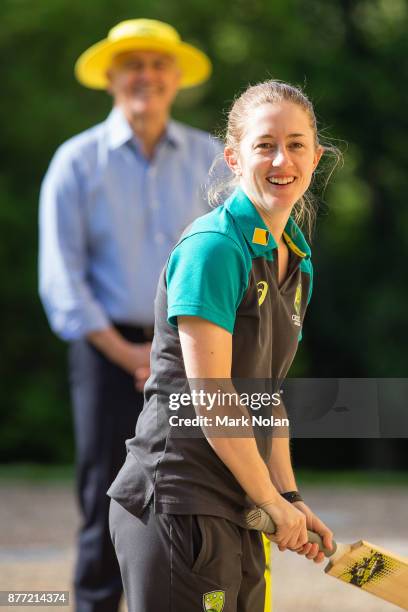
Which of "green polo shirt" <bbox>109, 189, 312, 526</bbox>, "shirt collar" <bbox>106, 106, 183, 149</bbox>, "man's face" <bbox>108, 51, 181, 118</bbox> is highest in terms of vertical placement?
"man's face" <bbox>108, 51, 181, 118</bbox>

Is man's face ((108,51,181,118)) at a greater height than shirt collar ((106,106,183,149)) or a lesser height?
greater

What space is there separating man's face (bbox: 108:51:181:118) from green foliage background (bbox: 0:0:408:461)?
498 centimetres

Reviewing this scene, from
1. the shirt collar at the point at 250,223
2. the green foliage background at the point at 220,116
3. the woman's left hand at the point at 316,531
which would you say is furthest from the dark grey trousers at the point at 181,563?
the green foliage background at the point at 220,116

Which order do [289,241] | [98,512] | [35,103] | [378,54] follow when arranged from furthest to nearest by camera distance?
[378,54]
[35,103]
[98,512]
[289,241]

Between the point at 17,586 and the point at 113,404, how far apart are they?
4.40ft

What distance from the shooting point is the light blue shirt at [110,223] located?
389cm

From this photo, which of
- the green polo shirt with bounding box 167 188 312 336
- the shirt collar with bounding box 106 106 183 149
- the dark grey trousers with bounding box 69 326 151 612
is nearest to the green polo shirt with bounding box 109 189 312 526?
the green polo shirt with bounding box 167 188 312 336

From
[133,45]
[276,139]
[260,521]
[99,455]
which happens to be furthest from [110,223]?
[260,521]

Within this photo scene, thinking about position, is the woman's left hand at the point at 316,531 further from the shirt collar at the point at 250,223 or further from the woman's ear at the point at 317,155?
the woman's ear at the point at 317,155

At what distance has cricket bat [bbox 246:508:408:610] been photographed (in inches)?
97.8

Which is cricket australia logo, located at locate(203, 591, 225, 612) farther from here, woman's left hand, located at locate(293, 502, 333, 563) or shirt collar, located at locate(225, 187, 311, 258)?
shirt collar, located at locate(225, 187, 311, 258)

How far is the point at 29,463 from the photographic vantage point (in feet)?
35.1

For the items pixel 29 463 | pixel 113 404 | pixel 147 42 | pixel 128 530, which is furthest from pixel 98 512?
pixel 29 463

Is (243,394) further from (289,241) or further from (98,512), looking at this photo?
(98,512)
